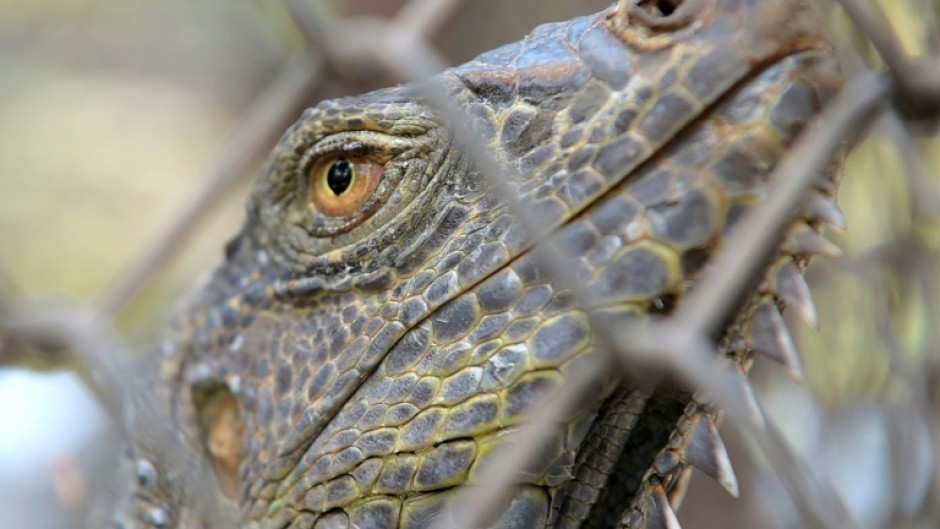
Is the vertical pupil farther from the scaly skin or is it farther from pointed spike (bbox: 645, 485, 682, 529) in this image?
pointed spike (bbox: 645, 485, 682, 529)

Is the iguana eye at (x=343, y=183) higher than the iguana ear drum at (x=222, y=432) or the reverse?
higher

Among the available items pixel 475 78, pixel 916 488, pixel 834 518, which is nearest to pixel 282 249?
pixel 475 78

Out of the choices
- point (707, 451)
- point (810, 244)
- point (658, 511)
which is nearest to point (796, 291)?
point (810, 244)

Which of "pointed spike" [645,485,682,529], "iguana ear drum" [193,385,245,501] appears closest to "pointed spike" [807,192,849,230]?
"pointed spike" [645,485,682,529]

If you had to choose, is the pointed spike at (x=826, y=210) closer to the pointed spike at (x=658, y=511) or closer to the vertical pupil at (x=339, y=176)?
Answer: the pointed spike at (x=658, y=511)

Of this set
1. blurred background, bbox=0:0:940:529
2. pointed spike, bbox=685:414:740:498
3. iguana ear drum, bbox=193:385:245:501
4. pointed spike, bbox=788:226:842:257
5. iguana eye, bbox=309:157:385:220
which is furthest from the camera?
blurred background, bbox=0:0:940:529

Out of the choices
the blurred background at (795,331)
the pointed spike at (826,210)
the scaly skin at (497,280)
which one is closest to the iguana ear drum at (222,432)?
the scaly skin at (497,280)
